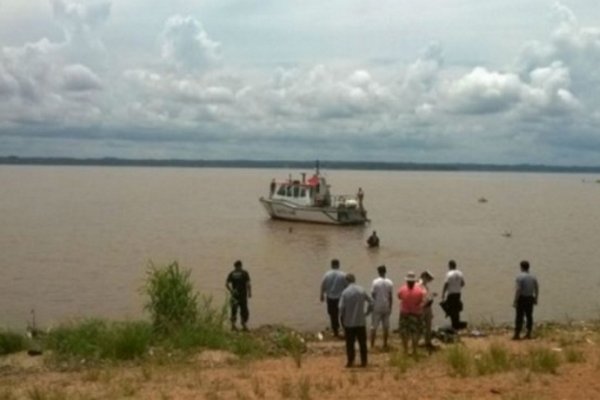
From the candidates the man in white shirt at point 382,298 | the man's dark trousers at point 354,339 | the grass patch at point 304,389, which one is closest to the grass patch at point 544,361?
the man's dark trousers at point 354,339

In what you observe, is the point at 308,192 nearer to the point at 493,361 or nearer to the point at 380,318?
the point at 380,318

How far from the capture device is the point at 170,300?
56.1ft

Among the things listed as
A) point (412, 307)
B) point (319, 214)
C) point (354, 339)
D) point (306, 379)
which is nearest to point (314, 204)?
point (319, 214)

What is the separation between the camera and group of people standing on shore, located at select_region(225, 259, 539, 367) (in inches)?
552

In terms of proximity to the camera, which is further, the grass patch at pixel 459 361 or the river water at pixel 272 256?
the river water at pixel 272 256

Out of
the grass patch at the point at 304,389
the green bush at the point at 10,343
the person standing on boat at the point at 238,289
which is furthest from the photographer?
the person standing on boat at the point at 238,289

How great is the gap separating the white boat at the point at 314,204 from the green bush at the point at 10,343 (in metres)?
36.8

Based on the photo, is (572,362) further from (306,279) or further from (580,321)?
(306,279)

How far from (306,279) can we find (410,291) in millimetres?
17100

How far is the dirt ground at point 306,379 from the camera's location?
11.8 meters

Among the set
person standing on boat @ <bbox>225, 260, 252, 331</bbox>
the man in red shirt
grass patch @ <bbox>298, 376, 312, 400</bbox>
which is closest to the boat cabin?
person standing on boat @ <bbox>225, 260, 252, 331</bbox>

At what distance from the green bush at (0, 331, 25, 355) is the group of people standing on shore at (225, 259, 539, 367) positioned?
4186 mm

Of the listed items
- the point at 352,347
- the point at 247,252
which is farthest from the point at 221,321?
the point at 247,252

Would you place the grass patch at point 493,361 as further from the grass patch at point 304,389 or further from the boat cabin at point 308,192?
the boat cabin at point 308,192
